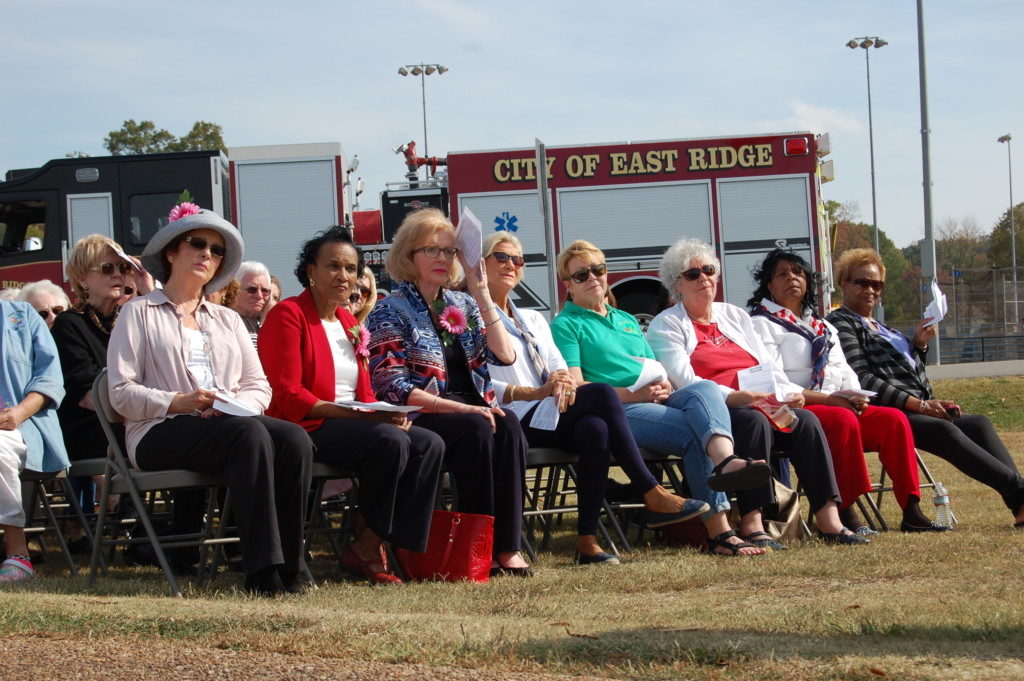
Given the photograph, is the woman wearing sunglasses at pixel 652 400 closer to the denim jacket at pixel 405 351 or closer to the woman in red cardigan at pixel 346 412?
the denim jacket at pixel 405 351

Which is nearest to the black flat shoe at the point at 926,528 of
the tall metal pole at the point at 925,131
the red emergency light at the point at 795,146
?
the red emergency light at the point at 795,146

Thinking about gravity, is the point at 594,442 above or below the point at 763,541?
above

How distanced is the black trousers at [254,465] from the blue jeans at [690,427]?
204 cm

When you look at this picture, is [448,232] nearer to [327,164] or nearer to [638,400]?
[638,400]

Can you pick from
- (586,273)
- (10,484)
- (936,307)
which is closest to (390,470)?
(10,484)

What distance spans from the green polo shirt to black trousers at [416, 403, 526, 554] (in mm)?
1137

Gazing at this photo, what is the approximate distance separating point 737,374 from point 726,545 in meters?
1.11

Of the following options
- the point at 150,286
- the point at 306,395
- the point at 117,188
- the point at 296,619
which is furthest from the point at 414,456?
the point at 117,188

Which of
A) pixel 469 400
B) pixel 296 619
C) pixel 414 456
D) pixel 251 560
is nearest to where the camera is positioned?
pixel 296 619

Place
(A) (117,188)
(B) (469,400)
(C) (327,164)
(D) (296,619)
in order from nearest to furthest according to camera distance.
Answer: (D) (296,619), (B) (469,400), (A) (117,188), (C) (327,164)

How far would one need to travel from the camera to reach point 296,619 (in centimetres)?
373

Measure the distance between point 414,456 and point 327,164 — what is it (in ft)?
34.3

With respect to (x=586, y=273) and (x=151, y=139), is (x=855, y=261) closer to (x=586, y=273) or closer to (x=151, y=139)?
(x=586, y=273)

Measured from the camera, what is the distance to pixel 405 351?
18.1 feet
